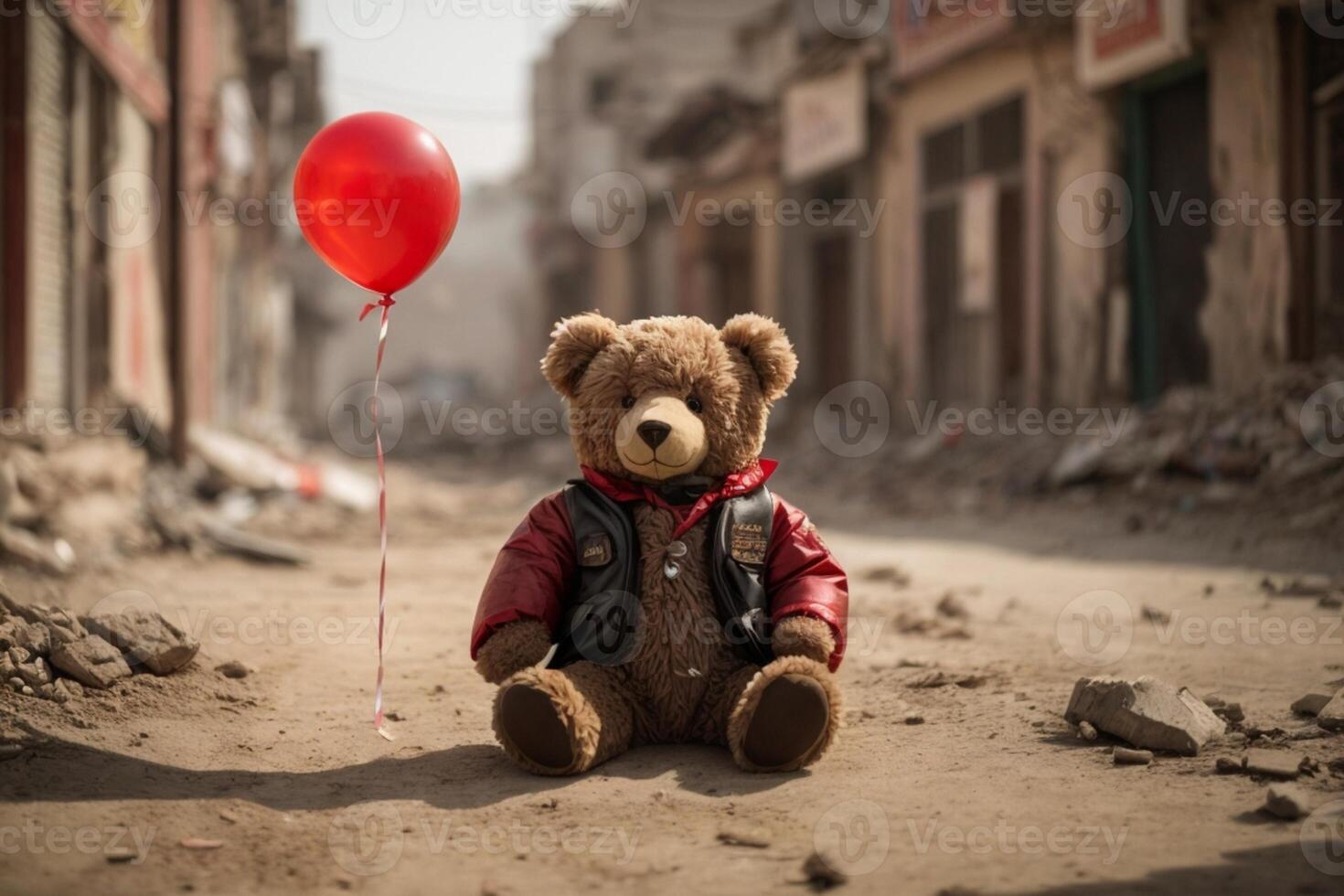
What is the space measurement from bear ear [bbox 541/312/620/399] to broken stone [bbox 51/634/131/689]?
1557mm

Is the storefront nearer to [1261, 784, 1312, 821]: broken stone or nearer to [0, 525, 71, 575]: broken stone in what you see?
[0, 525, 71, 575]: broken stone

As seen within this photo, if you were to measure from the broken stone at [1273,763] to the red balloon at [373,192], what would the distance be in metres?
2.74

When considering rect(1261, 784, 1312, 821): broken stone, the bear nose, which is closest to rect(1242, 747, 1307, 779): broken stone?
rect(1261, 784, 1312, 821): broken stone

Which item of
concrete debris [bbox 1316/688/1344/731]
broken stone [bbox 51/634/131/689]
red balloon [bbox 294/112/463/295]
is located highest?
red balloon [bbox 294/112/463/295]

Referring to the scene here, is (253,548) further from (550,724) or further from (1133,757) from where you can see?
(1133,757)

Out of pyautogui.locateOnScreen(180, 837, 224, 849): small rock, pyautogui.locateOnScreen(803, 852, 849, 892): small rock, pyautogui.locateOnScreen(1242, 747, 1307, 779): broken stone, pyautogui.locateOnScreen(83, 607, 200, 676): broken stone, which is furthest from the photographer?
pyautogui.locateOnScreen(83, 607, 200, 676): broken stone

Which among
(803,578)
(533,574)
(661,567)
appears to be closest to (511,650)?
(533,574)

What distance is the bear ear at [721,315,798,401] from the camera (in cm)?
371

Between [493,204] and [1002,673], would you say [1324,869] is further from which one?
[493,204]

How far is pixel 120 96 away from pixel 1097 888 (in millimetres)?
10802

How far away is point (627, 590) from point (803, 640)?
1.67 feet

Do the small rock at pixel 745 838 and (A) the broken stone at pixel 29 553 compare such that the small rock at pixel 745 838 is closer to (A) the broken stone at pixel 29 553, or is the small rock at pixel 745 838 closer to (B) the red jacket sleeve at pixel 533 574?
(B) the red jacket sleeve at pixel 533 574

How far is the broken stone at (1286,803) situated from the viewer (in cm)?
273

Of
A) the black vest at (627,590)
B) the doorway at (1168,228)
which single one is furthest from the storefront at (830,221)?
the black vest at (627,590)
